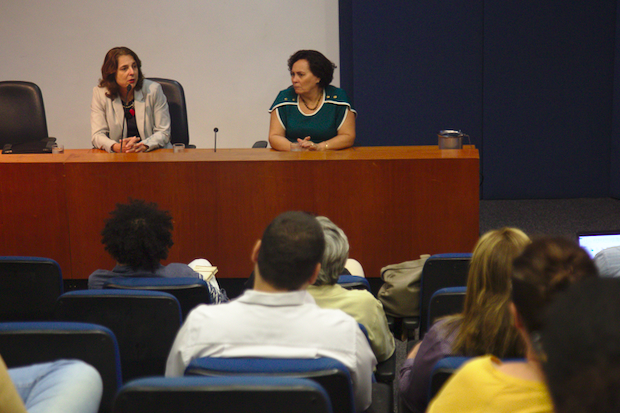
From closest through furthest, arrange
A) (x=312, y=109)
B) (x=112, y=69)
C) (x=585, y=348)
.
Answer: (x=585, y=348)
(x=112, y=69)
(x=312, y=109)

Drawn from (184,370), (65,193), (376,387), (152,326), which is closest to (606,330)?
(184,370)

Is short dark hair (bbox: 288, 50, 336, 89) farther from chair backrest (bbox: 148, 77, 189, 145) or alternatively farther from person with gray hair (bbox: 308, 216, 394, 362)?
person with gray hair (bbox: 308, 216, 394, 362)

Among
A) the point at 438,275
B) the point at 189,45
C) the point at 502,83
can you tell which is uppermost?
the point at 189,45

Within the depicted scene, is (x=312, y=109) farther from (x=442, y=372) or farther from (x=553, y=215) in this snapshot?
(x=442, y=372)

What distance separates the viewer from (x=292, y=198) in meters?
3.31

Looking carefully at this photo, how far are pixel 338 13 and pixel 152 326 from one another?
14.8 ft

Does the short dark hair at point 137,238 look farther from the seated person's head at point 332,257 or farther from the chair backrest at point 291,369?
the chair backrest at point 291,369

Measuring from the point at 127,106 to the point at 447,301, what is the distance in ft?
9.23

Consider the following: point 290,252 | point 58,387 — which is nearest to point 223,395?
point 58,387

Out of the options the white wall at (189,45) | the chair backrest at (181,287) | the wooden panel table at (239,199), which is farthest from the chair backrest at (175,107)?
the chair backrest at (181,287)

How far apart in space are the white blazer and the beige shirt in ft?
8.07

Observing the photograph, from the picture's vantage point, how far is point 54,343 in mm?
1405

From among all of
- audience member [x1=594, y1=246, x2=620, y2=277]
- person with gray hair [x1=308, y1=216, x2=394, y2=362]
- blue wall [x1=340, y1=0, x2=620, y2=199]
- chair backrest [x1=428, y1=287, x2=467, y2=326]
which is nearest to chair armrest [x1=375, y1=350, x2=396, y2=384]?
person with gray hair [x1=308, y1=216, x2=394, y2=362]

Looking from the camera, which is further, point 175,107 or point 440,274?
point 175,107
